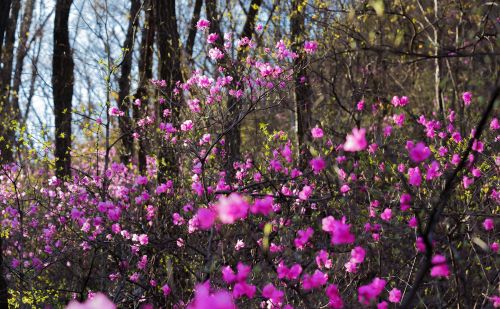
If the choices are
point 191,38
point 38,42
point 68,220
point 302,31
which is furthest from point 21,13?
point 68,220

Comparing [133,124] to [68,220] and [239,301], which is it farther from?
[239,301]

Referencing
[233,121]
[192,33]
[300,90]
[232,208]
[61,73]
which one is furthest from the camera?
[61,73]

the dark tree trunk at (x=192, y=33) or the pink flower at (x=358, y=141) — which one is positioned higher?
the dark tree trunk at (x=192, y=33)

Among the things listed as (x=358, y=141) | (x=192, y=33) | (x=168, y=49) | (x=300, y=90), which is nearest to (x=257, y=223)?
(x=168, y=49)

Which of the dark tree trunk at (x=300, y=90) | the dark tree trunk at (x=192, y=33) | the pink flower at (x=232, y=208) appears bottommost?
the pink flower at (x=232, y=208)

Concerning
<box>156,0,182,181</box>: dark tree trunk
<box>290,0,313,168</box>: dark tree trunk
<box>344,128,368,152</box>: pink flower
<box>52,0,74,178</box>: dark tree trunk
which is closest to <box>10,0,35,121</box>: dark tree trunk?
<box>52,0,74,178</box>: dark tree trunk

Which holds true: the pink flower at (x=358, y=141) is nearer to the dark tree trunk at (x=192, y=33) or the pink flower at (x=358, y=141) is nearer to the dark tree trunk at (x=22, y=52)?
the dark tree trunk at (x=192, y=33)

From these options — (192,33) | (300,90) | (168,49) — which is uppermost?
(192,33)

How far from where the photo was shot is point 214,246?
468cm

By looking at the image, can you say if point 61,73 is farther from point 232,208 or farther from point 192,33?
point 232,208

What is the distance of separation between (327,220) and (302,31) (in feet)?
18.7

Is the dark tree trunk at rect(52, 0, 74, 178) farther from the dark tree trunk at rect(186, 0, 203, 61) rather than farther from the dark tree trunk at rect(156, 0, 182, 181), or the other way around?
the dark tree trunk at rect(156, 0, 182, 181)

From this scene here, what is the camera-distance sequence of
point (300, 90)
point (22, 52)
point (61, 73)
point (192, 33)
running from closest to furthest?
point (300, 90) → point (192, 33) → point (61, 73) → point (22, 52)

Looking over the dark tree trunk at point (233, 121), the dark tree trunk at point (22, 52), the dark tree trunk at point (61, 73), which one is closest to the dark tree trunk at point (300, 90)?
the dark tree trunk at point (233, 121)
